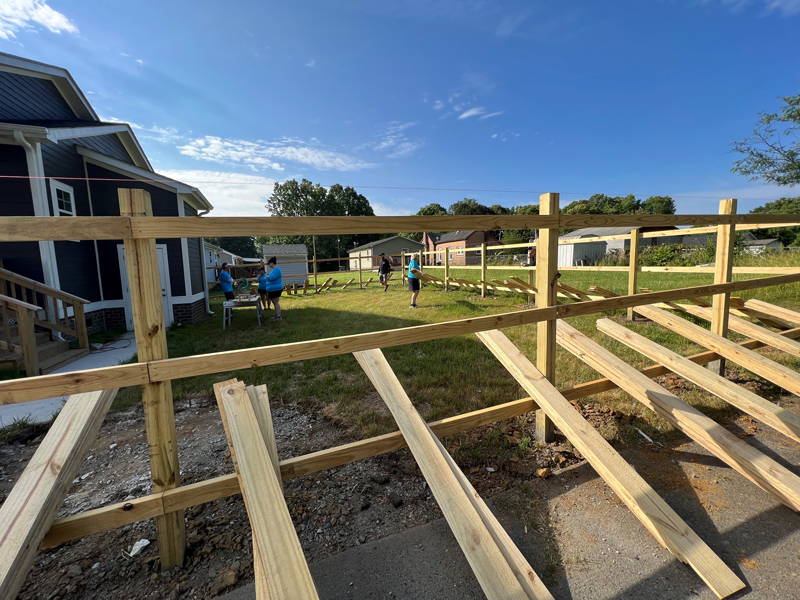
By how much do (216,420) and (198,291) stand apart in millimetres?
8824

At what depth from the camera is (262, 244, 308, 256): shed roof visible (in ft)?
103

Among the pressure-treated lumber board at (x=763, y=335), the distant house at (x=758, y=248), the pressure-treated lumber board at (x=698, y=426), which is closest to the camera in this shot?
the pressure-treated lumber board at (x=698, y=426)

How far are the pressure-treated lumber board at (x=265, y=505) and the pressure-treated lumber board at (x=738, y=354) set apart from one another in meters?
3.65

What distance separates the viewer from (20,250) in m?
6.96

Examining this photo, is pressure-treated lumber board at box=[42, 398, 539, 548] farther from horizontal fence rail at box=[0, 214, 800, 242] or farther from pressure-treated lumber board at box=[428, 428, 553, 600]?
horizontal fence rail at box=[0, 214, 800, 242]

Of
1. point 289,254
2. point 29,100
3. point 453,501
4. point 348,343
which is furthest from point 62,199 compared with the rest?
point 289,254

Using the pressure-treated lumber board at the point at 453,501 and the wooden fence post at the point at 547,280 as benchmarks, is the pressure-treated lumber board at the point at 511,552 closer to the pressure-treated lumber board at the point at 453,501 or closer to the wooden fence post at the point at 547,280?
the pressure-treated lumber board at the point at 453,501

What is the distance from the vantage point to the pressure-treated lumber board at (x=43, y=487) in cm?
130

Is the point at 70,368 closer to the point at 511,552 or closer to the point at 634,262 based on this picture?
the point at 511,552

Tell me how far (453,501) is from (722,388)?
7.50 feet

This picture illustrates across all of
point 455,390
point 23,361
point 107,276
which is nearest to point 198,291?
point 107,276

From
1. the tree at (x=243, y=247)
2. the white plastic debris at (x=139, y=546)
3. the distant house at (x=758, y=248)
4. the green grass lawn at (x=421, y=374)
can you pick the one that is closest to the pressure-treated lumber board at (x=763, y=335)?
the green grass lawn at (x=421, y=374)

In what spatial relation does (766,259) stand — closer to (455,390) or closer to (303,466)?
(455,390)

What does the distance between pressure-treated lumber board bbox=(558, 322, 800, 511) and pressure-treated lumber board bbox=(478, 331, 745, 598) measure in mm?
558
